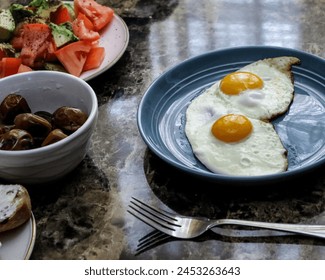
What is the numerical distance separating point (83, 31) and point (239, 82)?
2.28ft

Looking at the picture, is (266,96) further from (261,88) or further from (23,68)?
(23,68)

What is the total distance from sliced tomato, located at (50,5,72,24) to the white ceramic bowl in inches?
24.9

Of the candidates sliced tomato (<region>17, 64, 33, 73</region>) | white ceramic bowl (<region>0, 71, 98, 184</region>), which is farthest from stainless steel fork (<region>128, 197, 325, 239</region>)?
sliced tomato (<region>17, 64, 33, 73</region>)

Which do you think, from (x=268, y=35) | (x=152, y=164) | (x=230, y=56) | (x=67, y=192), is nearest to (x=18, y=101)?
(x=67, y=192)

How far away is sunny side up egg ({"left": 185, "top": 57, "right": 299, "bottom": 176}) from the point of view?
1.47m

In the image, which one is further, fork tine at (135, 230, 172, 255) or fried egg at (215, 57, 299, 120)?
fried egg at (215, 57, 299, 120)

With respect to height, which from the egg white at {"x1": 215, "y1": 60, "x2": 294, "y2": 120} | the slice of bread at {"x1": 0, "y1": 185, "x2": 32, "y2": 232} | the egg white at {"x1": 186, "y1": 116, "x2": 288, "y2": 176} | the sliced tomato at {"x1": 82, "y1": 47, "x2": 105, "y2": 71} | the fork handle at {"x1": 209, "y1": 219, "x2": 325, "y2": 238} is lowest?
the sliced tomato at {"x1": 82, "y1": 47, "x2": 105, "y2": 71}

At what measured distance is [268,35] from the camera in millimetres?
2182

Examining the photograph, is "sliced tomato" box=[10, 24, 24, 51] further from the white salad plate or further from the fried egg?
the fried egg

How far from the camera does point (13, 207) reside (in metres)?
1.32

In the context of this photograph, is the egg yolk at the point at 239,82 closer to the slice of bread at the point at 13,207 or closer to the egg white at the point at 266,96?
the egg white at the point at 266,96

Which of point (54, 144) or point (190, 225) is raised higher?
point (54, 144)

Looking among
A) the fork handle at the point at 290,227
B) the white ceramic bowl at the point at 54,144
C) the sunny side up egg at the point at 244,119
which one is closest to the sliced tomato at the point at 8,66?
the white ceramic bowl at the point at 54,144

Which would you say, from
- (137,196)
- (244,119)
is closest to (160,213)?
(137,196)
